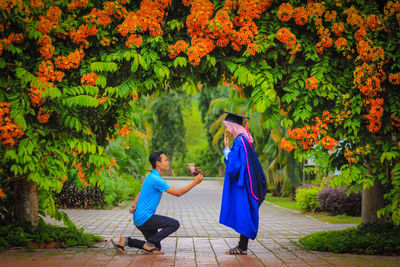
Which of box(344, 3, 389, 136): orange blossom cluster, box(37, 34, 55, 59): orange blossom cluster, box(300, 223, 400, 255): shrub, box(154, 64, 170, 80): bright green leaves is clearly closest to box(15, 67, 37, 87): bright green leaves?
box(37, 34, 55, 59): orange blossom cluster

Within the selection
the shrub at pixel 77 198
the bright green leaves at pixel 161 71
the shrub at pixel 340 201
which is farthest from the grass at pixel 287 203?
the bright green leaves at pixel 161 71

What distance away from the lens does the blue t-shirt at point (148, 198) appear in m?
6.82

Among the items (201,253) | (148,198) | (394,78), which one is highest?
(394,78)

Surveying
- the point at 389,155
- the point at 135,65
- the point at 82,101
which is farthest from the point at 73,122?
the point at 389,155

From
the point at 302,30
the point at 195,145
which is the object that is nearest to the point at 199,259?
the point at 302,30

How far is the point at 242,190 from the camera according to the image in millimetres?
6938

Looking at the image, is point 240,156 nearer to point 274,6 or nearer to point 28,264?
point 274,6

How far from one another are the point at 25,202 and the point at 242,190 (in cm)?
362

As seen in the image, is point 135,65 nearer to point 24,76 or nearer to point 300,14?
point 24,76

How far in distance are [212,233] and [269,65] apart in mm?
3948

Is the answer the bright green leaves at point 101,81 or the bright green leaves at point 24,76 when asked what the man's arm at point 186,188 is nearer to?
the bright green leaves at point 101,81

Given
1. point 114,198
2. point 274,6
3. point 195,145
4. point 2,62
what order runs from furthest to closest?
point 195,145, point 114,198, point 274,6, point 2,62

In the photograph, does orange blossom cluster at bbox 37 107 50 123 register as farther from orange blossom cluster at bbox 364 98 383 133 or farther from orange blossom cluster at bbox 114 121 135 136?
orange blossom cluster at bbox 364 98 383 133

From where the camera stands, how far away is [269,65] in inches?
296
